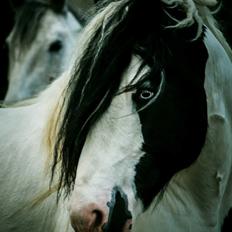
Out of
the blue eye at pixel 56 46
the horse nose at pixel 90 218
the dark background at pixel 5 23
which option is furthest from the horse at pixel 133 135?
the dark background at pixel 5 23

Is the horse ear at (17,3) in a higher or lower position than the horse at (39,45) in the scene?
higher

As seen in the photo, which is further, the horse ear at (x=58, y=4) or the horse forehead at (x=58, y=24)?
the horse ear at (x=58, y=4)

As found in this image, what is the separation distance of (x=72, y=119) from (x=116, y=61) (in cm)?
22

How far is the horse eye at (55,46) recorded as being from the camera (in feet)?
15.7

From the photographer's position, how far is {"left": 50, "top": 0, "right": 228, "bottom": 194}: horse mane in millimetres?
2166

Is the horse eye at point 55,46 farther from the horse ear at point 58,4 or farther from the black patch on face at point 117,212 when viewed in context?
the black patch on face at point 117,212

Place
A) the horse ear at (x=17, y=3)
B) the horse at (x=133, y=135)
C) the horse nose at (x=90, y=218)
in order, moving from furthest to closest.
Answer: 1. the horse ear at (x=17, y=3)
2. the horse at (x=133, y=135)
3. the horse nose at (x=90, y=218)

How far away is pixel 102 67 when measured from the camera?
2199 millimetres

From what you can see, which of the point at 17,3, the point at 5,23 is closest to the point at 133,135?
the point at 17,3

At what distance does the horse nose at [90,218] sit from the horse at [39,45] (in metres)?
2.69

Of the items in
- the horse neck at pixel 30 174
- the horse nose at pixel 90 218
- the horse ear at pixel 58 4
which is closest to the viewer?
the horse nose at pixel 90 218

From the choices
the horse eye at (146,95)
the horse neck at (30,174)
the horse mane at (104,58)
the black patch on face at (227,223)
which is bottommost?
the black patch on face at (227,223)

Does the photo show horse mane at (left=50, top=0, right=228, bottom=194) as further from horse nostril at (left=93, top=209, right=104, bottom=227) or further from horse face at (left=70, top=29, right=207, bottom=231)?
horse nostril at (left=93, top=209, right=104, bottom=227)

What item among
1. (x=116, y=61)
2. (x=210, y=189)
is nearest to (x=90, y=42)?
(x=116, y=61)
